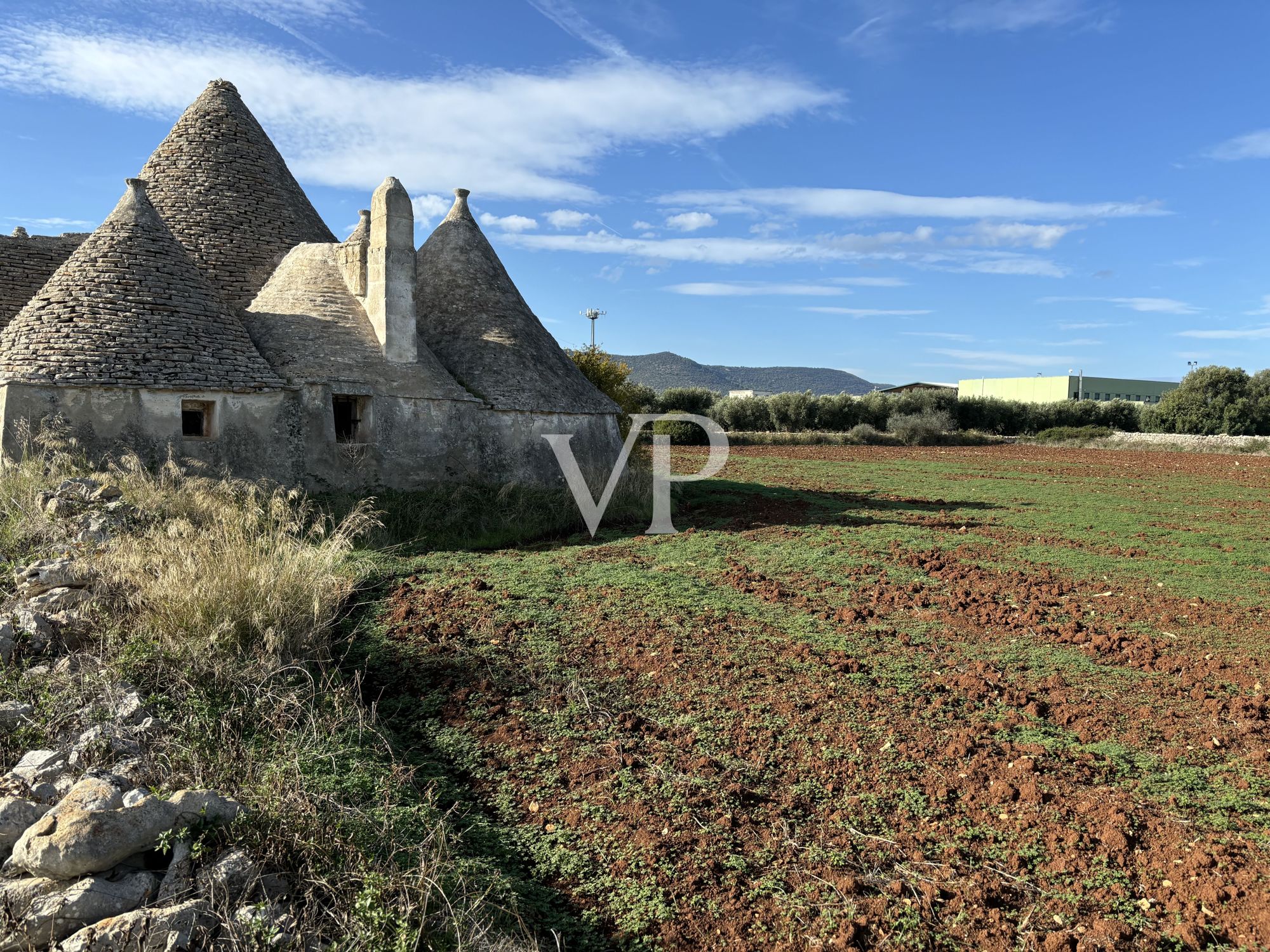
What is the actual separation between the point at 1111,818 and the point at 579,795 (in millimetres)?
2949

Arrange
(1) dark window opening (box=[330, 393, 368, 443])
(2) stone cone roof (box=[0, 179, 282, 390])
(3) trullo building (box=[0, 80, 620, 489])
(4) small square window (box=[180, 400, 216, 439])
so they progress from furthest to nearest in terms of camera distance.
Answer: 1. (1) dark window opening (box=[330, 393, 368, 443])
2. (4) small square window (box=[180, 400, 216, 439])
3. (3) trullo building (box=[0, 80, 620, 489])
4. (2) stone cone roof (box=[0, 179, 282, 390])

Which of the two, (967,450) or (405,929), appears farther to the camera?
(967,450)

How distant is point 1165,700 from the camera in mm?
6047

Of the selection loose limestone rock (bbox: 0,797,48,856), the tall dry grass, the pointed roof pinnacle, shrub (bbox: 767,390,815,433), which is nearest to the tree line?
shrub (bbox: 767,390,815,433)

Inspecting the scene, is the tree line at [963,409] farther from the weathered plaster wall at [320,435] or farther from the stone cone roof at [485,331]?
the weathered plaster wall at [320,435]

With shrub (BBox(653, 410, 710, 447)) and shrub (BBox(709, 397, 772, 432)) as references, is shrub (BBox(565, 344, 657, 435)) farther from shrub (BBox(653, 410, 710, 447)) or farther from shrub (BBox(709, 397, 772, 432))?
shrub (BBox(709, 397, 772, 432))

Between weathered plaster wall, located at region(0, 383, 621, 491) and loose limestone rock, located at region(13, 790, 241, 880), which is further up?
weathered plaster wall, located at region(0, 383, 621, 491)

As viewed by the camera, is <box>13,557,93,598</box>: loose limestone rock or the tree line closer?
<box>13,557,93,598</box>: loose limestone rock

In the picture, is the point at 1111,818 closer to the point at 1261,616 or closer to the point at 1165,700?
the point at 1165,700

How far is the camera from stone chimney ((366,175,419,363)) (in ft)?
45.2

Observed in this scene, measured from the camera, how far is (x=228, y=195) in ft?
50.5

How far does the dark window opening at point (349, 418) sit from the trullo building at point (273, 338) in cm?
6

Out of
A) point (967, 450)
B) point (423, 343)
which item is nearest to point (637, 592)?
point (423, 343)

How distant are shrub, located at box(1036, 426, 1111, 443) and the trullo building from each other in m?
36.6
